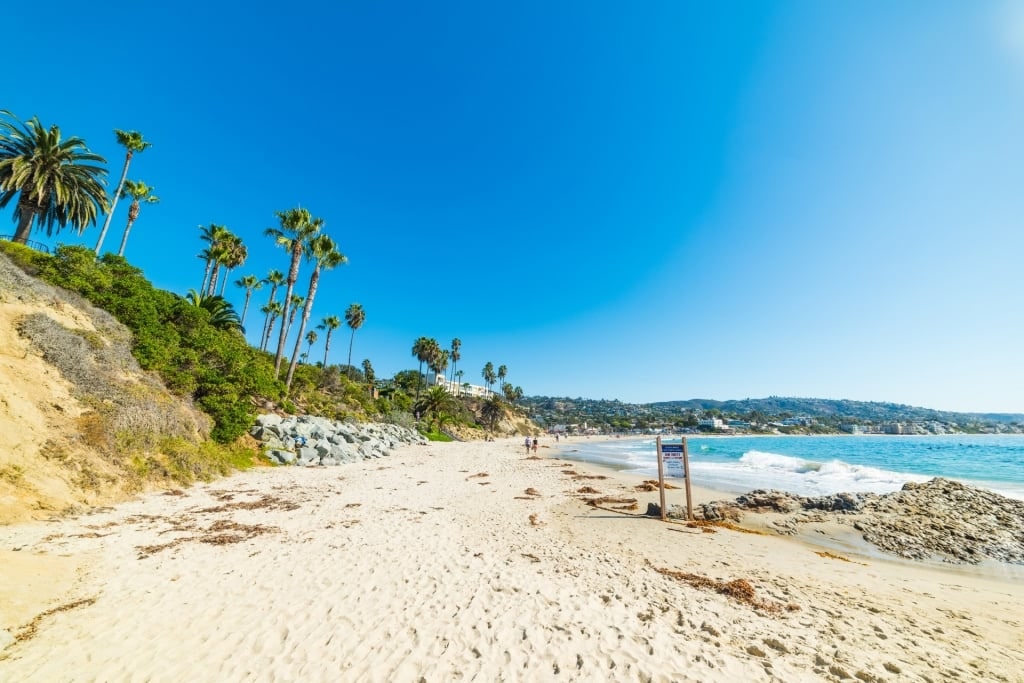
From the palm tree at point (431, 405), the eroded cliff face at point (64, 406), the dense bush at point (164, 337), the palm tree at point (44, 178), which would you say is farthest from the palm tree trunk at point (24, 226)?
the palm tree at point (431, 405)

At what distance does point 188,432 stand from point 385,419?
28.3 meters

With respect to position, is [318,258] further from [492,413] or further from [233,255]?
[492,413]

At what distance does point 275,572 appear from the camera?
645cm

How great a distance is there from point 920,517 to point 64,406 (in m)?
23.9

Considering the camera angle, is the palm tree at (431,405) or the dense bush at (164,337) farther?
the palm tree at (431,405)

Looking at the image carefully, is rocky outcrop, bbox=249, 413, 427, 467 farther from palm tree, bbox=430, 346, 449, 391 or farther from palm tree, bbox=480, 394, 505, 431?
palm tree, bbox=480, 394, 505, 431

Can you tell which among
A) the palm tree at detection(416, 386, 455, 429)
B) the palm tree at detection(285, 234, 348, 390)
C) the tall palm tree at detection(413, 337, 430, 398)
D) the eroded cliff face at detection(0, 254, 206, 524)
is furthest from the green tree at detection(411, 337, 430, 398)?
the eroded cliff face at detection(0, 254, 206, 524)

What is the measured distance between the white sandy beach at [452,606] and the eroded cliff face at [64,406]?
1164 mm

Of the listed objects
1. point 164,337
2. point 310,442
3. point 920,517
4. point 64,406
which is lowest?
point 920,517

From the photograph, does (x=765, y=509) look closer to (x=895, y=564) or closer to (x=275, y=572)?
(x=895, y=564)

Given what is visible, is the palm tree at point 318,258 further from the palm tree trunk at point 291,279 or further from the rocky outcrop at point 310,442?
the rocky outcrop at point 310,442

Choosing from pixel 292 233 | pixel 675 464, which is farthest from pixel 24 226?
pixel 675 464

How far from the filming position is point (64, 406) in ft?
34.6

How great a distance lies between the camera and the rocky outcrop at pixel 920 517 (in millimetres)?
9547
